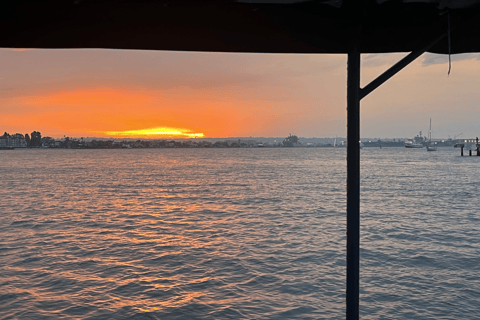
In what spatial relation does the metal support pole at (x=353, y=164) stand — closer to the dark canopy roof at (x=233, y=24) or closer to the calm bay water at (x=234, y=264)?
the dark canopy roof at (x=233, y=24)

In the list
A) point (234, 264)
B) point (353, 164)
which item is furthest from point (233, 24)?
point (234, 264)

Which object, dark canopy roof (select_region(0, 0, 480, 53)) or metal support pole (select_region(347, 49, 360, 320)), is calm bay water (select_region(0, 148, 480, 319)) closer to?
metal support pole (select_region(347, 49, 360, 320))

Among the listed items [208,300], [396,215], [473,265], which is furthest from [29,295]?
[396,215]

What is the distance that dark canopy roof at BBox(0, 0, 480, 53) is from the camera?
3260 mm

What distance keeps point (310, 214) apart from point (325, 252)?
31.1 ft

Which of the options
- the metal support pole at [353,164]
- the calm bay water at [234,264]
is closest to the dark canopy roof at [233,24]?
the metal support pole at [353,164]

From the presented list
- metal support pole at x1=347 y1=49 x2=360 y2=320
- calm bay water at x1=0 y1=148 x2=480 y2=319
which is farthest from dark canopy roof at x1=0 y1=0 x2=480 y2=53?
calm bay water at x1=0 y1=148 x2=480 y2=319

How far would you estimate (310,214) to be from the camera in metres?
22.7

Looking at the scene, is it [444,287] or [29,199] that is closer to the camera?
[444,287]

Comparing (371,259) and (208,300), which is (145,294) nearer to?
(208,300)

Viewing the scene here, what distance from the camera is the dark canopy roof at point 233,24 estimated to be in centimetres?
326

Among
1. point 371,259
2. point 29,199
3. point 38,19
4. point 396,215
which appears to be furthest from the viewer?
point 29,199

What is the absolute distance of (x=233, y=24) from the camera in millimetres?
3645

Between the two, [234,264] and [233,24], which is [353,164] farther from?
[234,264]
